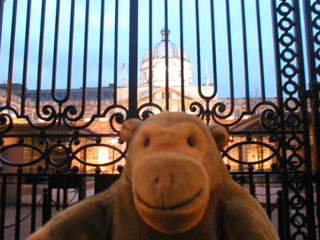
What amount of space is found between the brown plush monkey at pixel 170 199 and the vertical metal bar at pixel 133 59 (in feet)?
3.73

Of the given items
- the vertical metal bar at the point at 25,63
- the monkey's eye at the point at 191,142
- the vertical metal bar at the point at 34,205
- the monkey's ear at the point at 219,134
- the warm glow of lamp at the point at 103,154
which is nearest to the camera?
the monkey's eye at the point at 191,142

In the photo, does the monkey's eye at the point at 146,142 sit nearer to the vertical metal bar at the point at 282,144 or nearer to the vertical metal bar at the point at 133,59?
the vertical metal bar at the point at 133,59

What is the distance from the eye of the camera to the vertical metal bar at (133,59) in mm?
2299

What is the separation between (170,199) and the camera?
828mm

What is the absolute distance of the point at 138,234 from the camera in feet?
3.20

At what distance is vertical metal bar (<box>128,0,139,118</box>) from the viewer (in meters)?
2.30

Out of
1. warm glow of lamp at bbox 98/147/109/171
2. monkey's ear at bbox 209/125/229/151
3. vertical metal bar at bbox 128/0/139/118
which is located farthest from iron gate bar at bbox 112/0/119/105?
warm glow of lamp at bbox 98/147/109/171

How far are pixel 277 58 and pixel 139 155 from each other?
1940 millimetres

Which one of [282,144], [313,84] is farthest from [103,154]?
[313,84]

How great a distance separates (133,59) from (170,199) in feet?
5.78

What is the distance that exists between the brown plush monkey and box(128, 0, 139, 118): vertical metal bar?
3.73 ft

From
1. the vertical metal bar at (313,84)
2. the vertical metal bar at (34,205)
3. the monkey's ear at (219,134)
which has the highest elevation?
the vertical metal bar at (313,84)

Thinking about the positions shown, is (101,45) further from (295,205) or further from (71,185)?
(295,205)

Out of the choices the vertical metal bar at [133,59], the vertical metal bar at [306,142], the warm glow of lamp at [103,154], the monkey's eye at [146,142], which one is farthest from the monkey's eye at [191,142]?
the warm glow of lamp at [103,154]
